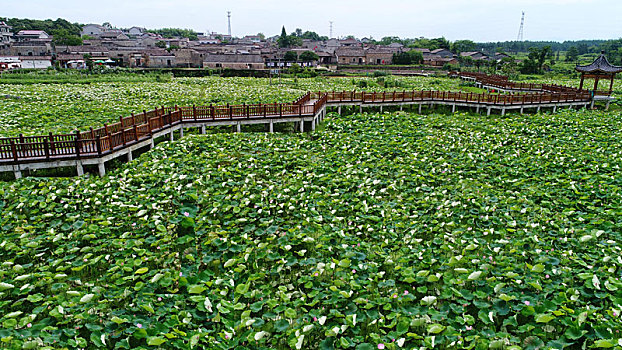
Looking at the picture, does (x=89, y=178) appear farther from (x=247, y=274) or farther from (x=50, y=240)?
(x=247, y=274)

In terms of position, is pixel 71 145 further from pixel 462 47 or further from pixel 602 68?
pixel 462 47

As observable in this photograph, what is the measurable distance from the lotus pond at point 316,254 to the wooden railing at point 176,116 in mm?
1223

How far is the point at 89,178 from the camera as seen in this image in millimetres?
12578

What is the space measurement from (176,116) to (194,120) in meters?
0.88

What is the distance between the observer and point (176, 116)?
18391 millimetres

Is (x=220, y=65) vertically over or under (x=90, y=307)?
over

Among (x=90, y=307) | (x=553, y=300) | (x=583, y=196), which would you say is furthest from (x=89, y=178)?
(x=583, y=196)

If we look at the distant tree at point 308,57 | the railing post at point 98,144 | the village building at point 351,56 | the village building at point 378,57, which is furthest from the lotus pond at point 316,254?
the village building at point 351,56

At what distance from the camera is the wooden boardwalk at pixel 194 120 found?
1274 centimetres

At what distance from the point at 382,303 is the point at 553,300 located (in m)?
3.07

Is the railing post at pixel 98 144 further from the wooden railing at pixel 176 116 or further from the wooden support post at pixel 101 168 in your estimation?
the wooden support post at pixel 101 168

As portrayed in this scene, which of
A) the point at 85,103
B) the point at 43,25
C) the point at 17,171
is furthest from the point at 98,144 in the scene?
the point at 43,25

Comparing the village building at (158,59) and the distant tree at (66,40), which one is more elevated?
the distant tree at (66,40)

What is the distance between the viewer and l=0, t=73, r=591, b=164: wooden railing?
12.7 metres
